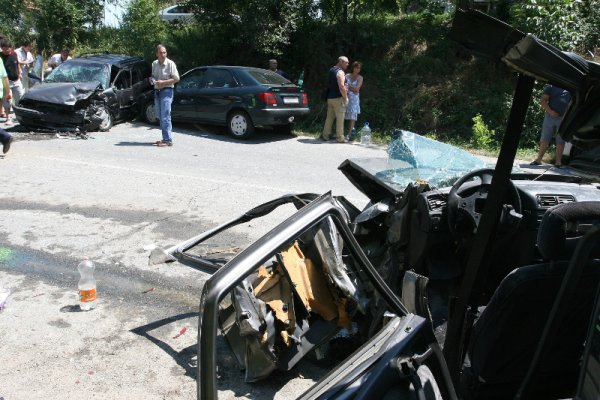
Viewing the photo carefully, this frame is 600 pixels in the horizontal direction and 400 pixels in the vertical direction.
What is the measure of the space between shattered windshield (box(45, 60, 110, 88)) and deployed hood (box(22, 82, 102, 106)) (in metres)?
0.59

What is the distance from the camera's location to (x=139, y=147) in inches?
456

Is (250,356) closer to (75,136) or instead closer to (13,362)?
(13,362)

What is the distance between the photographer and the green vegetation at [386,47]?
13.9 m

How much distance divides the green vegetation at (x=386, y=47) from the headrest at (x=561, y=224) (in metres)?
11.1

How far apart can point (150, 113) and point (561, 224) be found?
1351 cm

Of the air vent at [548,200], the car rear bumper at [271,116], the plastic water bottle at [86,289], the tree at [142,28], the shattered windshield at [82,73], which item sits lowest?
the plastic water bottle at [86,289]

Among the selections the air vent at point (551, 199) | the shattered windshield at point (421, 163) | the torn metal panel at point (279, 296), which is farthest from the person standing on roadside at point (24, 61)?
the air vent at point (551, 199)

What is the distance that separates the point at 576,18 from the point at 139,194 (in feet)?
37.6

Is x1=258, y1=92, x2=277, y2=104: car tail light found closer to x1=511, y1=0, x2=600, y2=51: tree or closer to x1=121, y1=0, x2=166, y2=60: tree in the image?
x1=511, y1=0, x2=600, y2=51: tree

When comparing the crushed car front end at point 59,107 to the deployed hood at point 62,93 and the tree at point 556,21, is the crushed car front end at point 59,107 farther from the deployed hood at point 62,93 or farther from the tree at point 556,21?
the tree at point 556,21

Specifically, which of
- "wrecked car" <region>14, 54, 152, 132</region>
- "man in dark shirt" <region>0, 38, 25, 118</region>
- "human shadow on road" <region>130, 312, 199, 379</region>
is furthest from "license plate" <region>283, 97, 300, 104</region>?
"human shadow on road" <region>130, 312, 199, 379</region>

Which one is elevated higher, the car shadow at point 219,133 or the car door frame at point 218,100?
the car door frame at point 218,100

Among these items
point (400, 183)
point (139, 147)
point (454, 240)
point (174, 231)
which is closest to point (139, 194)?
point (174, 231)

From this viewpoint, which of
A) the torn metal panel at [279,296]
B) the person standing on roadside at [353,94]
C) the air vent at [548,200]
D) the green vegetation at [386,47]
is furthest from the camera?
the green vegetation at [386,47]
